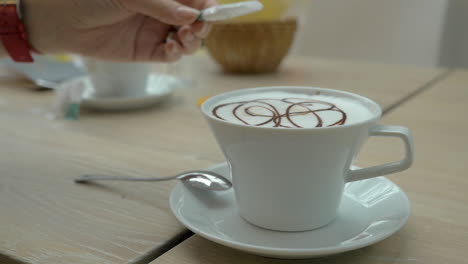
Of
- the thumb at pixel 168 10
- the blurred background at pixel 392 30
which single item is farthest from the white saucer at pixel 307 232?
the blurred background at pixel 392 30

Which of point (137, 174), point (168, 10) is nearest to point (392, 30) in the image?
point (168, 10)

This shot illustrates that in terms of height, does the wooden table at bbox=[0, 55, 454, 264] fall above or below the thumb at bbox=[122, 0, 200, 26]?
below

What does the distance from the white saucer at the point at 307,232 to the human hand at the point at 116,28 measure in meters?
0.32

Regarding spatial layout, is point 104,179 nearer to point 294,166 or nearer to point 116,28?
point 294,166

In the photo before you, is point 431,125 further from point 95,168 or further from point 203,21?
point 95,168

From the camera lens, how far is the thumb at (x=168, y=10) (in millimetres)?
712

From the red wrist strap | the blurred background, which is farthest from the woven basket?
the blurred background

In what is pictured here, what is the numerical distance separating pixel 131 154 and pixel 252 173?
0.30 m

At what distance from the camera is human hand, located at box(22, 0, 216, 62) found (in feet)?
2.40

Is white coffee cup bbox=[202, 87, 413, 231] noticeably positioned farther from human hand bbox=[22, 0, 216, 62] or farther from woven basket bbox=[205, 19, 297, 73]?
woven basket bbox=[205, 19, 297, 73]

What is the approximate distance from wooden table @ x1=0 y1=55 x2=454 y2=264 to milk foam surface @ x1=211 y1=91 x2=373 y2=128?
0.12 metres

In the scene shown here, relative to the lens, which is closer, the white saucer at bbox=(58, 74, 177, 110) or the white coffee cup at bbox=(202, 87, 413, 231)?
the white coffee cup at bbox=(202, 87, 413, 231)

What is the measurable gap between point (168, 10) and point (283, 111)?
1.04 feet

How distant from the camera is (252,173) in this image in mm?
448
